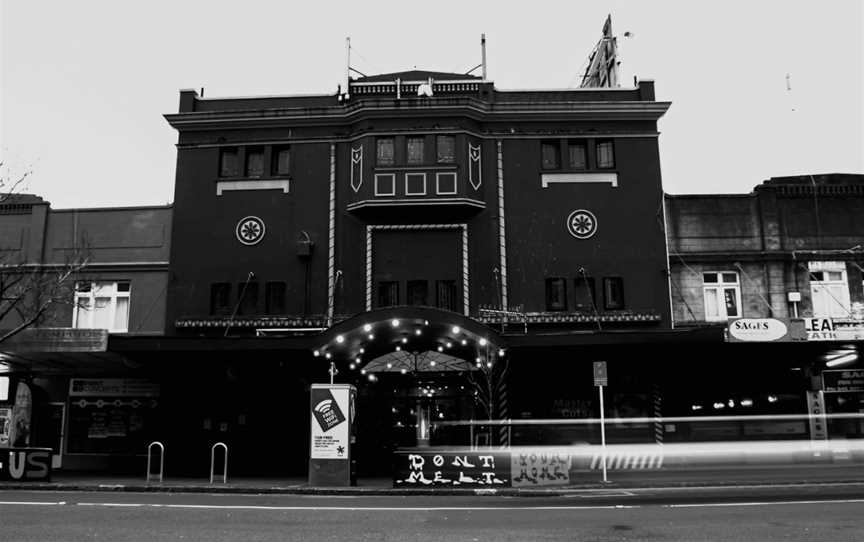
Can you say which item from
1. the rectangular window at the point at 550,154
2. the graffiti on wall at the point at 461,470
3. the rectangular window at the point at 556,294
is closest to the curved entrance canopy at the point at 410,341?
the graffiti on wall at the point at 461,470

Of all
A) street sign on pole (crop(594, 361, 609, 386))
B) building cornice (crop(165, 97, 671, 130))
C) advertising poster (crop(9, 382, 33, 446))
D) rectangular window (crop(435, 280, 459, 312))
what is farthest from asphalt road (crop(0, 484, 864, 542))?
building cornice (crop(165, 97, 671, 130))

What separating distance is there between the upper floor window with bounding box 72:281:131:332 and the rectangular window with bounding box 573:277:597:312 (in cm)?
1529

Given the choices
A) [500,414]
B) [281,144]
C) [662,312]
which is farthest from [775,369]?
[281,144]

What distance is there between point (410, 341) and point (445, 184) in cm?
593

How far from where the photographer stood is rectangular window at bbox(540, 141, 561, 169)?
2717 cm

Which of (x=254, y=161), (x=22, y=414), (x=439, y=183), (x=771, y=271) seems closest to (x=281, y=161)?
(x=254, y=161)

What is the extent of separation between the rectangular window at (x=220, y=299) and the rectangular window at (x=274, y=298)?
131cm

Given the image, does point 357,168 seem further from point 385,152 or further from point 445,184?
point 445,184

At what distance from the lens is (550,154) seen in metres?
27.4

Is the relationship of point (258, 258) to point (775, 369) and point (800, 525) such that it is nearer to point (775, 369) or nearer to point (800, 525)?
point (775, 369)

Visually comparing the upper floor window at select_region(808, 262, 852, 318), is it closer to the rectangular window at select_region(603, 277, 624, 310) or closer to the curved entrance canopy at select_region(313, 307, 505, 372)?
the rectangular window at select_region(603, 277, 624, 310)

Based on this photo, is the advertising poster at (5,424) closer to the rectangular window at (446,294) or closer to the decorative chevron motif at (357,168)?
the decorative chevron motif at (357,168)

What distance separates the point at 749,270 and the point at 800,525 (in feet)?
57.0

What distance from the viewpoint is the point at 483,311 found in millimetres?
25094
